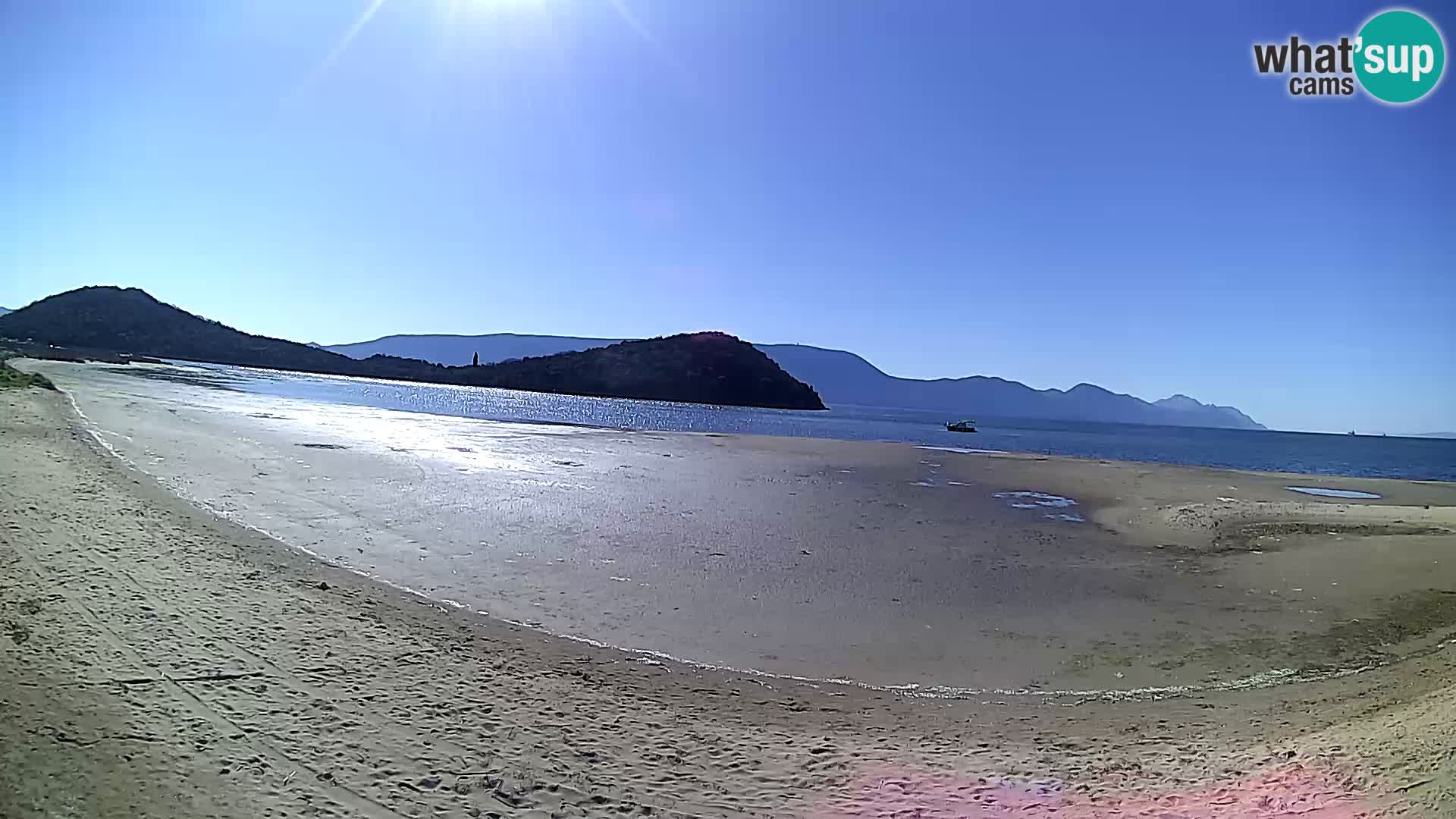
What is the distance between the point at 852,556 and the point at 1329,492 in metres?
29.5

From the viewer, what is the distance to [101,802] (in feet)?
14.9

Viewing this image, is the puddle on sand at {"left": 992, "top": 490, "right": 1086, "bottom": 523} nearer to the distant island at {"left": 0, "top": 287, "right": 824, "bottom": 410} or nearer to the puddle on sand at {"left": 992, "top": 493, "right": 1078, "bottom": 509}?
the puddle on sand at {"left": 992, "top": 493, "right": 1078, "bottom": 509}

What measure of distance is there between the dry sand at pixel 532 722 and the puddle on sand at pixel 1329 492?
2491 centimetres

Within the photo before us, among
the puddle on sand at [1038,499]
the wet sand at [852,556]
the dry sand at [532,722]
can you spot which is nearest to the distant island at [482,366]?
the wet sand at [852,556]

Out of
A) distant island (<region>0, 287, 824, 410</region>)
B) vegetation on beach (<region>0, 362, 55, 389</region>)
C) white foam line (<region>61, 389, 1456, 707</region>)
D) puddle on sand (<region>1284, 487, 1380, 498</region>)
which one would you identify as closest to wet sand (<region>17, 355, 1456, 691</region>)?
white foam line (<region>61, 389, 1456, 707</region>)

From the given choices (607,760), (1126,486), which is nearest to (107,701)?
(607,760)

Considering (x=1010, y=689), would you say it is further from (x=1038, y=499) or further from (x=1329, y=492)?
(x=1329, y=492)

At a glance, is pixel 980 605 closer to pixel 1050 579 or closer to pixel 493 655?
pixel 1050 579

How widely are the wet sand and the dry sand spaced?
0.59 m

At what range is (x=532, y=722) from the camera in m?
6.35

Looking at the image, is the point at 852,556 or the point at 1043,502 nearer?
the point at 852,556

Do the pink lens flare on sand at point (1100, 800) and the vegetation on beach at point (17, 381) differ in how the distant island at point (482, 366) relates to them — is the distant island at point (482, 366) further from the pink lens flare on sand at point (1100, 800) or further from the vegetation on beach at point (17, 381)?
the pink lens flare on sand at point (1100, 800)

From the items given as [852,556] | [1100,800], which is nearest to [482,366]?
[852,556]

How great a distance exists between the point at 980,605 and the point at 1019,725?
4.60m
